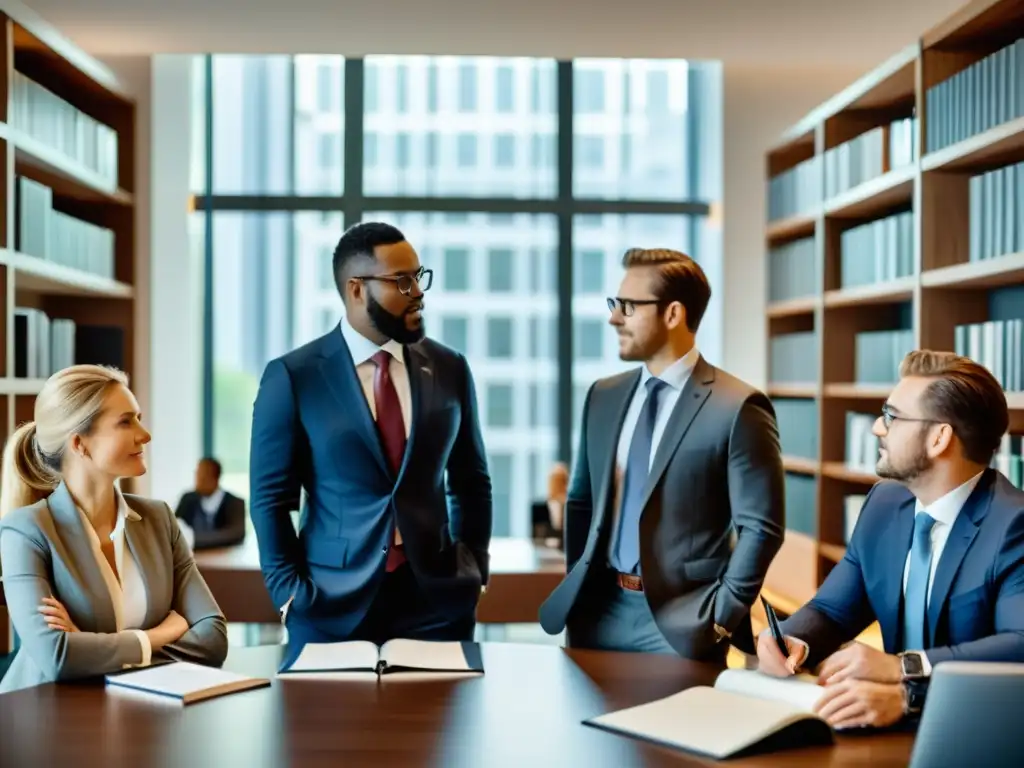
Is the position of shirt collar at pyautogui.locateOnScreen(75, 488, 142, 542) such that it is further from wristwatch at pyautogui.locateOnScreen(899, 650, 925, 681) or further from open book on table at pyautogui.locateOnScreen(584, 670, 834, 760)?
wristwatch at pyautogui.locateOnScreen(899, 650, 925, 681)

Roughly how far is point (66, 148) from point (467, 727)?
15.7ft

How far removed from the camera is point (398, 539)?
9.71 ft

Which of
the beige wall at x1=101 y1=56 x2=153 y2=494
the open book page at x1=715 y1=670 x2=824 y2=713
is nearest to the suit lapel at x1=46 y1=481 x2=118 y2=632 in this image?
the open book page at x1=715 y1=670 x2=824 y2=713

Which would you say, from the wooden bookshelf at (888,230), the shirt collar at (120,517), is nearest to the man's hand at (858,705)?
the shirt collar at (120,517)

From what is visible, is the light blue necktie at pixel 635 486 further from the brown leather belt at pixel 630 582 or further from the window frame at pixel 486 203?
the window frame at pixel 486 203

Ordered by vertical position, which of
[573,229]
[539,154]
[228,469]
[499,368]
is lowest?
[228,469]

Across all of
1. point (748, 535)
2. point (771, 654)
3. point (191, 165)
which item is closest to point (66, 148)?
point (191, 165)

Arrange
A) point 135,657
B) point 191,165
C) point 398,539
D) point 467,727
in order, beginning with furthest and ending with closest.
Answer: point 191,165, point 398,539, point 135,657, point 467,727

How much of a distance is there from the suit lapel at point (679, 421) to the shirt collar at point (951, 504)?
0.62 meters

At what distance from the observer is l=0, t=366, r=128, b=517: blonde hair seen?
269 centimetres

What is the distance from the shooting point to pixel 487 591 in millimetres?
4918

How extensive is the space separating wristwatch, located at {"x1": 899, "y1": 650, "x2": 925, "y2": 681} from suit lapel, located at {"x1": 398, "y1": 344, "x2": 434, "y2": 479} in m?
1.29

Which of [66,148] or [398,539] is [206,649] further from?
[66,148]

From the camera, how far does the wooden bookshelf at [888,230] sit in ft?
15.4
